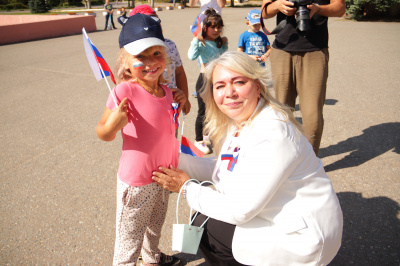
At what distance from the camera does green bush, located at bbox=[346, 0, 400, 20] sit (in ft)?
48.8

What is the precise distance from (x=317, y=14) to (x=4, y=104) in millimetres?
5489

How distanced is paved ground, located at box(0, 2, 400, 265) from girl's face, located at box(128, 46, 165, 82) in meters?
1.37

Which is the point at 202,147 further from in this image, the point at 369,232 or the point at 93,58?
the point at 93,58

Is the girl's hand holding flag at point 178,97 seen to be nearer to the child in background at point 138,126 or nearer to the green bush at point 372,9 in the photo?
the child in background at point 138,126

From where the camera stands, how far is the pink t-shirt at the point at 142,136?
1.66m

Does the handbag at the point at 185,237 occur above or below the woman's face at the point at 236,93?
below

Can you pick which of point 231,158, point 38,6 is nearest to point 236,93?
point 231,158

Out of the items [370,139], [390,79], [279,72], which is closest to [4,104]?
[279,72]

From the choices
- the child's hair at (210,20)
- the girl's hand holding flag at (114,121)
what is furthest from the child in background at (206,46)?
the girl's hand holding flag at (114,121)

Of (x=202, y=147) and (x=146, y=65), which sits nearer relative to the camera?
(x=146, y=65)

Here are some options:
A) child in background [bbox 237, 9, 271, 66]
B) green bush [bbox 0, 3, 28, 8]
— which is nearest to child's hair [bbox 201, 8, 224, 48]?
child in background [bbox 237, 9, 271, 66]

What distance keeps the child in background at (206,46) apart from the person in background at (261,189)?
74.5 inches

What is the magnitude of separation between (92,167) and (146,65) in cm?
218

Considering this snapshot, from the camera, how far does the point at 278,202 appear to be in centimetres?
150
